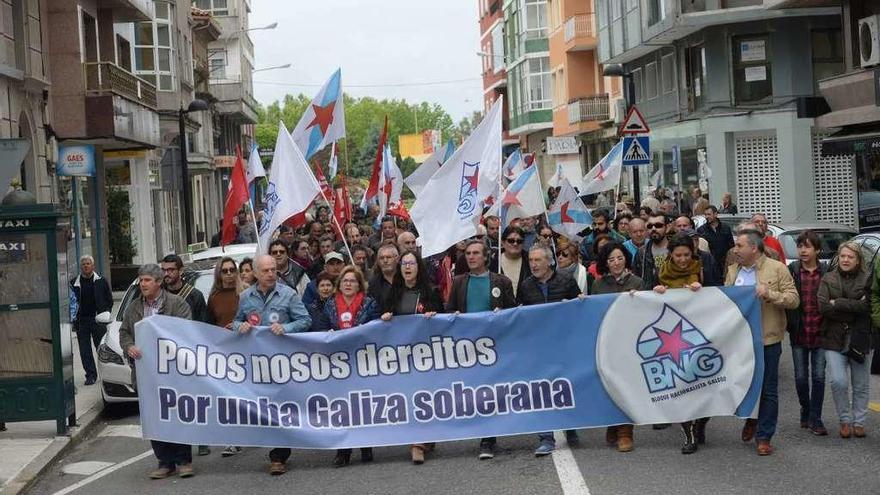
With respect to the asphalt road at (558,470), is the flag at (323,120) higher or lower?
higher

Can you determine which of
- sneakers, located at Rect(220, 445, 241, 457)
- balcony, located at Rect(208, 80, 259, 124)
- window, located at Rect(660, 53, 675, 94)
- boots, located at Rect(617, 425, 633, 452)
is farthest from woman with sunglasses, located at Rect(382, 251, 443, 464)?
balcony, located at Rect(208, 80, 259, 124)

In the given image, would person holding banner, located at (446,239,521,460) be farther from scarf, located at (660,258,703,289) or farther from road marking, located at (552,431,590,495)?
scarf, located at (660,258,703,289)

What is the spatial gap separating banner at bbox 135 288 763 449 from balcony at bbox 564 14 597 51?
46.2 meters

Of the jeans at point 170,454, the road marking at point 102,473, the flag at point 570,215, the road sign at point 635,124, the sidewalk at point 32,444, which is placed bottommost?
the road marking at point 102,473

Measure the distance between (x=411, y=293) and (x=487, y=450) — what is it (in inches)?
55.2

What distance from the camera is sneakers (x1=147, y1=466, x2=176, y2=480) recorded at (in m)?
10.9

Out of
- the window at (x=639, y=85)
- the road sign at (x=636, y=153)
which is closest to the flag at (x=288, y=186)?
the road sign at (x=636, y=153)

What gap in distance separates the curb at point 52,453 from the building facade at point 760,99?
23.1m

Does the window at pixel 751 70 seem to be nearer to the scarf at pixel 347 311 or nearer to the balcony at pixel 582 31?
the balcony at pixel 582 31

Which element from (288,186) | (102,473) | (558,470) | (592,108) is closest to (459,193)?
(288,186)

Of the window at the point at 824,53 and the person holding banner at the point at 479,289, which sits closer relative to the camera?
the person holding banner at the point at 479,289

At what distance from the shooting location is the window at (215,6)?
75.8 m

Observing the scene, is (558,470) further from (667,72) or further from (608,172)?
(667,72)

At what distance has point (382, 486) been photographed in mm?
9914
